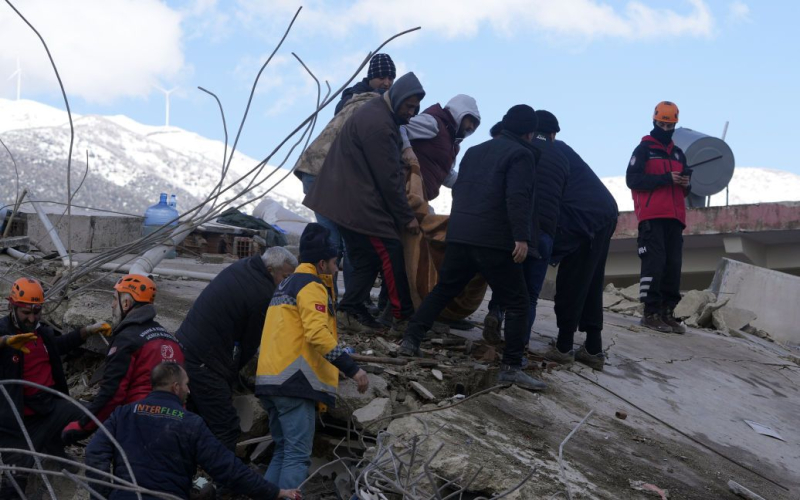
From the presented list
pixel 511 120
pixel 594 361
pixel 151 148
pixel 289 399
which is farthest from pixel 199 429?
pixel 151 148

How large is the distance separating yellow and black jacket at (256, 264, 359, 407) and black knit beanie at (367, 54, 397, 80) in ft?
8.33

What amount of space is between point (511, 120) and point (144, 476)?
300cm

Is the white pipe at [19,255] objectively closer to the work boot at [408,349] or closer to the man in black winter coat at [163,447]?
the work boot at [408,349]

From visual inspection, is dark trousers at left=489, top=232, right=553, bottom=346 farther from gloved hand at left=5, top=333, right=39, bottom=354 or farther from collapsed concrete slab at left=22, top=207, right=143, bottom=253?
collapsed concrete slab at left=22, top=207, right=143, bottom=253

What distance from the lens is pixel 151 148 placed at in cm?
3691

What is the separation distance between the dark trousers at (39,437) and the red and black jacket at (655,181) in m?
4.80

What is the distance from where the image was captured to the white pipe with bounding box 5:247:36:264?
6707 millimetres

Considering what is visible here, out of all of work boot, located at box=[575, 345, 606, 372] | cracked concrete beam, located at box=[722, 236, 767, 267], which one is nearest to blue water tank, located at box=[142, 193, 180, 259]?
work boot, located at box=[575, 345, 606, 372]

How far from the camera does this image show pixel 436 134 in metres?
5.93

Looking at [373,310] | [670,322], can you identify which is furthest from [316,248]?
[670,322]

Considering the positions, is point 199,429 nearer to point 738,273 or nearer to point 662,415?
point 662,415

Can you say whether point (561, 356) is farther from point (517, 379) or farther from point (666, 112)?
point (666, 112)

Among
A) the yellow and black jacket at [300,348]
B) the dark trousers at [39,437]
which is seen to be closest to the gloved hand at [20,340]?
the dark trousers at [39,437]

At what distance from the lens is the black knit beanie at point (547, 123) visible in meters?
5.63
